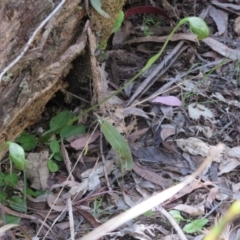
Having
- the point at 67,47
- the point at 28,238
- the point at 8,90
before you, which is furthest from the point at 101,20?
the point at 28,238

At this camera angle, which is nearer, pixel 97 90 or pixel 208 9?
pixel 97 90

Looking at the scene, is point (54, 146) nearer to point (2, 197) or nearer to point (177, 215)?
point (2, 197)

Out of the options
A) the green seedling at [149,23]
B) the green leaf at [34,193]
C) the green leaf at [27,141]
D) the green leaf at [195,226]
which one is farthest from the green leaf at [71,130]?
the green seedling at [149,23]

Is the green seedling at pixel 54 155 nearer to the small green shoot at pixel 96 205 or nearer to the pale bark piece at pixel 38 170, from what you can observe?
the pale bark piece at pixel 38 170

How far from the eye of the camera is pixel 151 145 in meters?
1.83

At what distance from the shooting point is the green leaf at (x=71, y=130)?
70.1 inches

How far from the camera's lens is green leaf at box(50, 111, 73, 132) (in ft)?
5.81

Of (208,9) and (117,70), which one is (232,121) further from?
(208,9)

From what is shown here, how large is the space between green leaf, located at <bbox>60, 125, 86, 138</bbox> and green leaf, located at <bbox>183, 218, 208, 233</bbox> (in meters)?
0.54

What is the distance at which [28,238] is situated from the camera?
139 centimetres

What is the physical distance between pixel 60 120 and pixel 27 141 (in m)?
0.15

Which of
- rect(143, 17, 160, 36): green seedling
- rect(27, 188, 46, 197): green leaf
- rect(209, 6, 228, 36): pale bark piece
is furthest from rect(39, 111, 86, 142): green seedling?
rect(209, 6, 228, 36): pale bark piece

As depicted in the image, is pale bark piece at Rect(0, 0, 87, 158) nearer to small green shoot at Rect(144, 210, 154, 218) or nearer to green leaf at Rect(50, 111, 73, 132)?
green leaf at Rect(50, 111, 73, 132)

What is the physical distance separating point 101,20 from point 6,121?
53 centimetres
